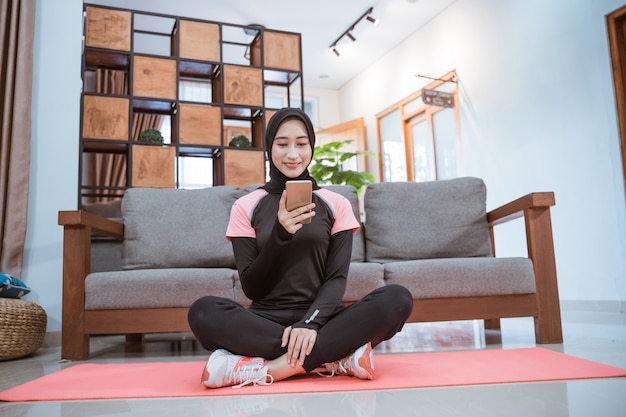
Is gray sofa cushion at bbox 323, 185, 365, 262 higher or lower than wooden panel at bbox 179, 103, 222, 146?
lower

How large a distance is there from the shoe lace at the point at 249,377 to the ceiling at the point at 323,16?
5.30m

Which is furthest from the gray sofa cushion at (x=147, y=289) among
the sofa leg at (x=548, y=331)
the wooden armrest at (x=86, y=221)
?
the sofa leg at (x=548, y=331)

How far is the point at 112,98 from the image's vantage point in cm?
386

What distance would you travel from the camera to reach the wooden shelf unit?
385 centimetres

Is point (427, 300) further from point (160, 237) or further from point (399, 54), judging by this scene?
point (399, 54)

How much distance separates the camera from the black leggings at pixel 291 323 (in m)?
1.50

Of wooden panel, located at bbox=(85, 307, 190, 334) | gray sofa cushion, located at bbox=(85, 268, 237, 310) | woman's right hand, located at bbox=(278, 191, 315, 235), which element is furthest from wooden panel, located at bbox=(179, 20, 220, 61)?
woman's right hand, located at bbox=(278, 191, 315, 235)

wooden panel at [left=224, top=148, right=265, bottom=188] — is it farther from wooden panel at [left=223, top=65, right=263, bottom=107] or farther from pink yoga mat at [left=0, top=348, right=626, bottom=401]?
pink yoga mat at [left=0, top=348, right=626, bottom=401]

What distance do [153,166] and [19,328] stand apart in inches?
68.1

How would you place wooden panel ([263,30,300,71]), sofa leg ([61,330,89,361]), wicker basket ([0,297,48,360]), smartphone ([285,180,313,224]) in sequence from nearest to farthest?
1. smartphone ([285,180,313,224])
2. sofa leg ([61,330,89,361])
3. wicker basket ([0,297,48,360])
4. wooden panel ([263,30,300,71])

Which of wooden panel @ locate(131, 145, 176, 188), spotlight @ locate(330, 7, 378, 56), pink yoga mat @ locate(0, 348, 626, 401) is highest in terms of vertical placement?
spotlight @ locate(330, 7, 378, 56)

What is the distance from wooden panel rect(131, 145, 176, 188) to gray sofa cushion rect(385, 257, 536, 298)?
2280 millimetres

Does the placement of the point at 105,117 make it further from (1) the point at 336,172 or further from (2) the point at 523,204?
(1) the point at 336,172

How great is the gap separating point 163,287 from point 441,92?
13.8 feet
